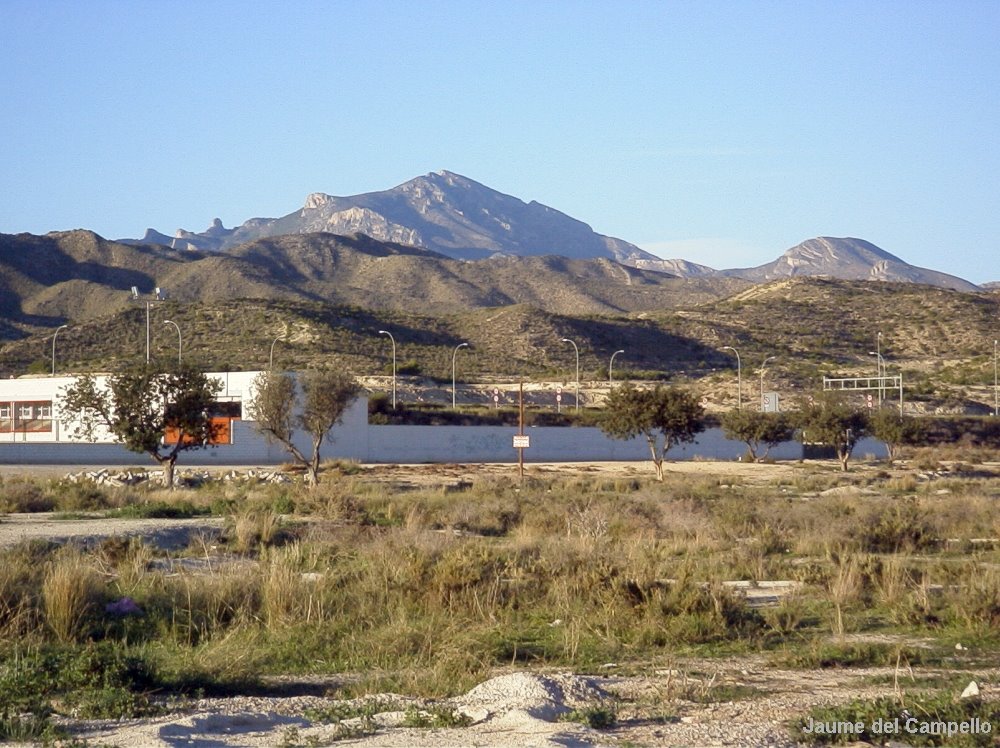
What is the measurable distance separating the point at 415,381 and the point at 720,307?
46911mm

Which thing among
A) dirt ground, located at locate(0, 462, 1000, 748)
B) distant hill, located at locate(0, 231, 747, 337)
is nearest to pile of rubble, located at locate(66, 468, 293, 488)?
dirt ground, located at locate(0, 462, 1000, 748)

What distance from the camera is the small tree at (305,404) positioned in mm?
43188

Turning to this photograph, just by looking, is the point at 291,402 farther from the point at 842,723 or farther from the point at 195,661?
the point at 842,723

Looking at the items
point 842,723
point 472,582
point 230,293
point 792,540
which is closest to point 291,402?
point 792,540

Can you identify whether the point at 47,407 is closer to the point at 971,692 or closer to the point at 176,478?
the point at 176,478

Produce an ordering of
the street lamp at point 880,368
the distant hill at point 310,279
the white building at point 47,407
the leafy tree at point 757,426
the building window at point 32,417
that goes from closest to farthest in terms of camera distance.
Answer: the white building at point 47,407 < the leafy tree at point 757,426 < the building window at point 32,417 < the street lamp at point 880,368 < the distant hill at point 310,279

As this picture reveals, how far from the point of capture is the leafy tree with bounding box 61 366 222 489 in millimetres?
39531

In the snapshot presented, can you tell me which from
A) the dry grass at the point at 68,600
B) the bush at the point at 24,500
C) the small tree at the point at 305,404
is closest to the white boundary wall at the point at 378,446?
the small tree at the point at 305,404

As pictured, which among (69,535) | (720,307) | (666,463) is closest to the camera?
(69,535)

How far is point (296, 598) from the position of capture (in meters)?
12.8

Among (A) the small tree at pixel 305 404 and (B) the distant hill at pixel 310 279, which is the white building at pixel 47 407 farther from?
(B) the distant hill at pixel 310 279

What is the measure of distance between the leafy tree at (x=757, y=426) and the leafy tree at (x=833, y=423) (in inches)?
93.3

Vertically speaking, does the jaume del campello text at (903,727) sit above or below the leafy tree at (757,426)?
below

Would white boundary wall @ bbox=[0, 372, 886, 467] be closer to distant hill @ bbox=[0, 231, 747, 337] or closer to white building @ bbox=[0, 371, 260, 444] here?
white building @ bbox=[0, 371, 260, 444]
